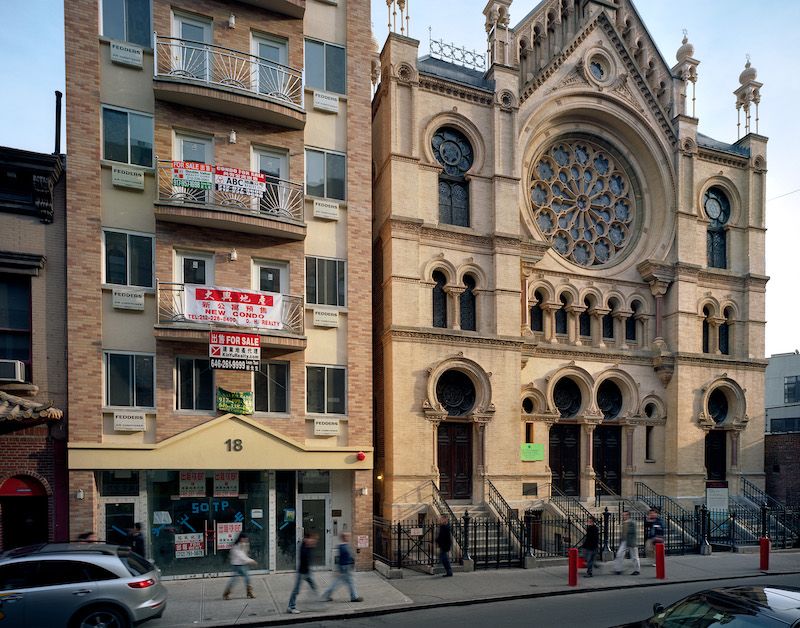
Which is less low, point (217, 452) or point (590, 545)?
point (217, 452)

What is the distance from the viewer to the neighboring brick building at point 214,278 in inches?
587

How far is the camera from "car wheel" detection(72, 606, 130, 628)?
9898 millimetres

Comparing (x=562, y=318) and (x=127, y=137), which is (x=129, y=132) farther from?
(x=562, y=318)

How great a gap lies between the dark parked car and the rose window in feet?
57.9

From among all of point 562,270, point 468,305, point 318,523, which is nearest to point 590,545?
point 318,523

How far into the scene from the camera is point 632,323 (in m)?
24.8

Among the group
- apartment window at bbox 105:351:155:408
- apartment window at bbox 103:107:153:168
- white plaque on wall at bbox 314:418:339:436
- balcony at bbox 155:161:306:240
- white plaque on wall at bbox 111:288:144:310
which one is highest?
apartment window at bbox 103:107:153:168

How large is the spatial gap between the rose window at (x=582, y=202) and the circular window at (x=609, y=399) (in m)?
5.01

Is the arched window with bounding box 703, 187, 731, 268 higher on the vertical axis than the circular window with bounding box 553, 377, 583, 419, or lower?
higher

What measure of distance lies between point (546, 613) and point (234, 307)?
10.2 metres

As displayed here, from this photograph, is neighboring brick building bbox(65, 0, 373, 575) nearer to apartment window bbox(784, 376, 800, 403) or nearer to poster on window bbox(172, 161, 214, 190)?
poster on window bbox(172, 161, 214, 190)

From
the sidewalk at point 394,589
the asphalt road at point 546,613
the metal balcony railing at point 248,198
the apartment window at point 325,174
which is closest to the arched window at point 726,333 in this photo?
the sidewalk at point 394,589

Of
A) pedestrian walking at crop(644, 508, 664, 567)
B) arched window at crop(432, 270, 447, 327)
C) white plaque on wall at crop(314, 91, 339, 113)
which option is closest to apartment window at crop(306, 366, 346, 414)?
arched window at crop(432, 270, 447, 327)

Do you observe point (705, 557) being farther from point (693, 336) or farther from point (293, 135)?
point (293, 135)
